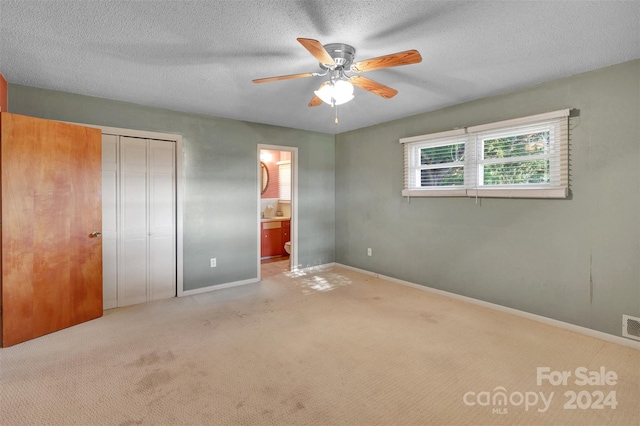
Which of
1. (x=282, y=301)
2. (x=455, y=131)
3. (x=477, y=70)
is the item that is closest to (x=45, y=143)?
(x=282, y=301)

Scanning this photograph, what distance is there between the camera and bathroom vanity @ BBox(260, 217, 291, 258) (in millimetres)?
6348

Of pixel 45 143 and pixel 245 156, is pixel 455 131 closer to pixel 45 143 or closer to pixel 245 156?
pixel 245 156

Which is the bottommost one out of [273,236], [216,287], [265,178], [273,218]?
[216,287]

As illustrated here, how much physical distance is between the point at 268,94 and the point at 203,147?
1.36 meters

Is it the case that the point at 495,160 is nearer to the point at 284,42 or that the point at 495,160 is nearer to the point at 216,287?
the point at 284,42

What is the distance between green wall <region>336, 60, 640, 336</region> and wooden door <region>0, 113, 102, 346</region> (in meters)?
3.67

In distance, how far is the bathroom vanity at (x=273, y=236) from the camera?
20.8 ft

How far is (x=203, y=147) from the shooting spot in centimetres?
418

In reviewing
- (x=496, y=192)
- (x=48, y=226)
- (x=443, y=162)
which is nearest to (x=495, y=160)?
(x=496, y=192)

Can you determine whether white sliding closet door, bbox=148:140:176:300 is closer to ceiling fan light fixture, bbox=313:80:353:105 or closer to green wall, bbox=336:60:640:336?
ceiling fan light fixture, bbox=313:80:353:105

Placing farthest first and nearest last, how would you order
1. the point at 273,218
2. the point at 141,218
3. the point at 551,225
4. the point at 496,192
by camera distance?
the point at 273,218 → the point at 141,218 → the point at 496,192 → the point at 551,225

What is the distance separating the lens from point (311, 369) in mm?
2314

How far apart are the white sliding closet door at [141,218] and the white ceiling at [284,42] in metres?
0.68

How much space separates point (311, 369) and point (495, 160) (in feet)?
9.47
